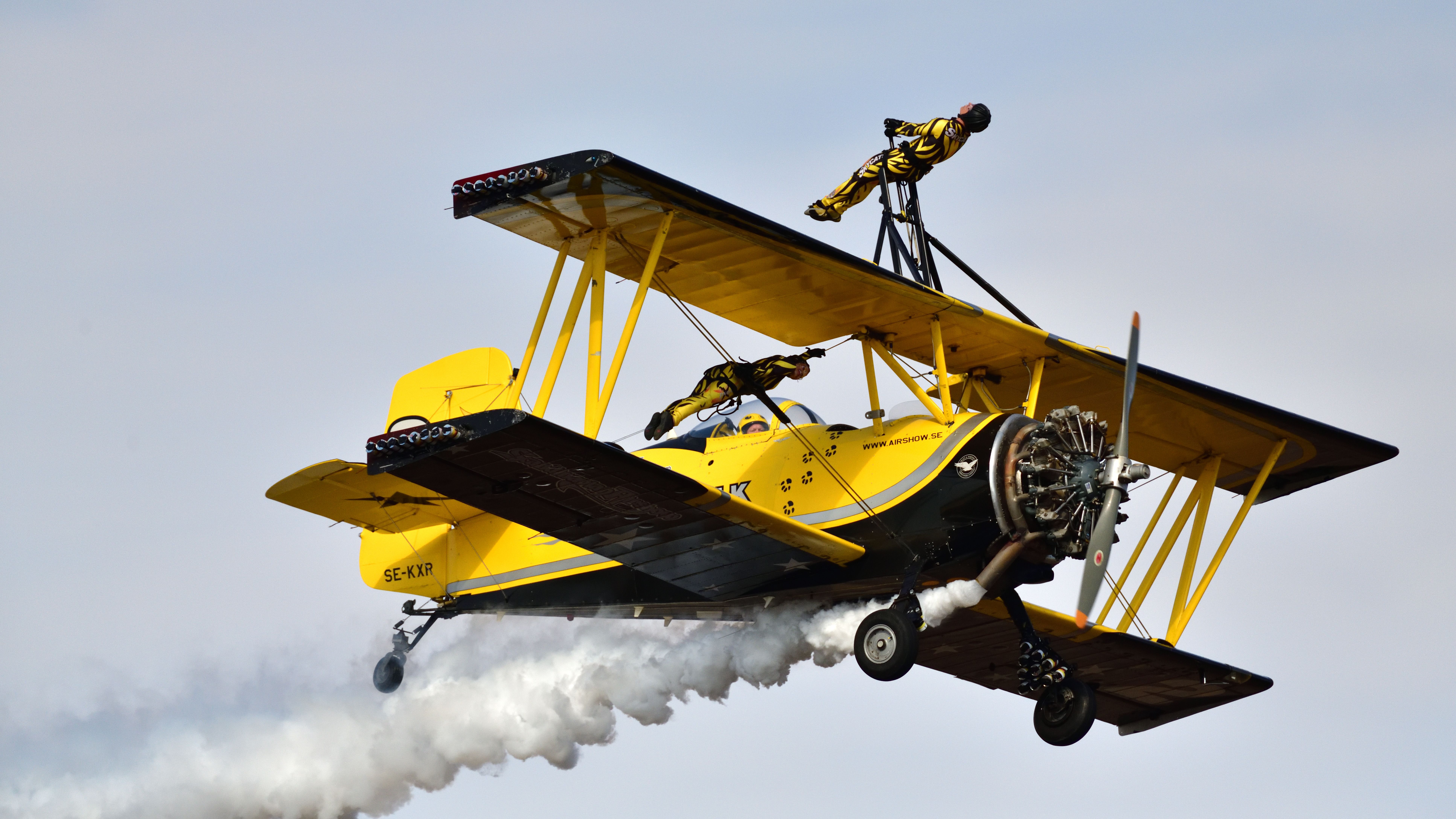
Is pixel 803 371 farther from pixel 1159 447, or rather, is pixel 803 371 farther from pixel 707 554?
pixel 1159 447

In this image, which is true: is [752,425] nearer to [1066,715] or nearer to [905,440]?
[905,440]

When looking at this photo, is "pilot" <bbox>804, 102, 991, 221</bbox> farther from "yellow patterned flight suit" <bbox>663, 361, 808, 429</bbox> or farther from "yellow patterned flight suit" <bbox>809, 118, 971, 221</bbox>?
"yellow patterned flight suit" <bbox>663, 361, 808, 429</bbox>

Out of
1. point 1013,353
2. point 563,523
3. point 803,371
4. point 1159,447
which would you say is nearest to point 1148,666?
point 1159,447

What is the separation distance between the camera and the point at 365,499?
2645 cm

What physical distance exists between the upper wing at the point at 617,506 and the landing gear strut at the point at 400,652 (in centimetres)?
417

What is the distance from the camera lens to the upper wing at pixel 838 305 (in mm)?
22141

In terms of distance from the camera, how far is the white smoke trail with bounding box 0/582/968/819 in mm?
25953

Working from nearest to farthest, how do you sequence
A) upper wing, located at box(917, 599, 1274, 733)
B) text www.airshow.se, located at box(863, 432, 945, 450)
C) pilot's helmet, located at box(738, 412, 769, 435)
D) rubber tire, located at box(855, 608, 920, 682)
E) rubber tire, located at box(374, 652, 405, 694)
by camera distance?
rubber tire, located at box(855, 608, 920, 682), text www.airshow.se, located at box(863, 432, 945, 450), pilot's helmet, located at box(738, 412, 769, 435), upper wing, located at box(917, 599, 1274, 733), rubber tire, located at box(374, 652, 405, 694)

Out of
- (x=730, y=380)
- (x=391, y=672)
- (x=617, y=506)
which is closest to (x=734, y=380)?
(x=730, y=380)

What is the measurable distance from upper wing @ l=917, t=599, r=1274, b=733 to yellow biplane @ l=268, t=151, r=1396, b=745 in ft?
0.15

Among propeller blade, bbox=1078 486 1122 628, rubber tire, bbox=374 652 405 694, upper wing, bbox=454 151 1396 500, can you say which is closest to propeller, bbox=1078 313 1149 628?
propeller blade, bbox=1078 486 1122 628

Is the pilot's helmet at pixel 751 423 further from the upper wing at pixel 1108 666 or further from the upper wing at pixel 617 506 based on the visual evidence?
the upper wing at pixel 1108 666

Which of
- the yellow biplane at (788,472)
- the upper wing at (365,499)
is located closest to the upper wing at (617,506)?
the yellow biplane at (788,472)

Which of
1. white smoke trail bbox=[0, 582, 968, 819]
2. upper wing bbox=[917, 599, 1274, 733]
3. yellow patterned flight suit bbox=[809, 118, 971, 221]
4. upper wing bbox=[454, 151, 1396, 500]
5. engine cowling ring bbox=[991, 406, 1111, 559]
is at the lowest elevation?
white smoke trail bbox=[0, 582, 968, 819]
